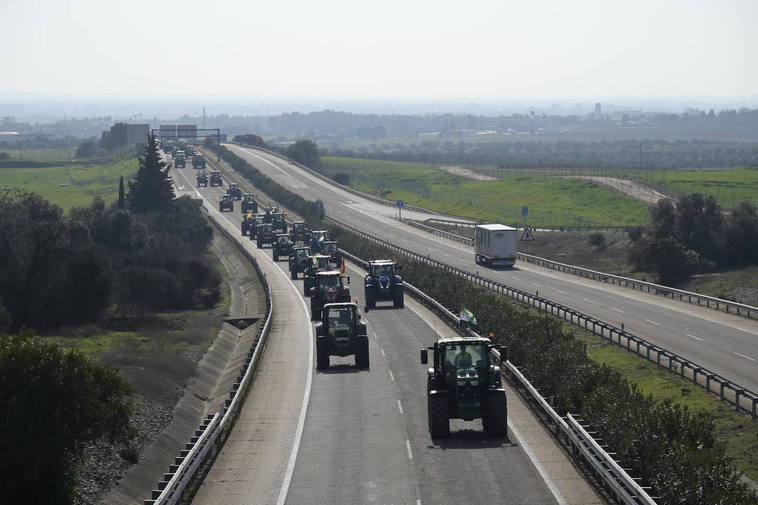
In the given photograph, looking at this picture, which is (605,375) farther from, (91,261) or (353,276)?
(353,276)

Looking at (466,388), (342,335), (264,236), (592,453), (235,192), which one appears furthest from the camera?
(235,192)

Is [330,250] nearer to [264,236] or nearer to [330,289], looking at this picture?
[264,236]

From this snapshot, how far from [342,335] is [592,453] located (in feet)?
54.1

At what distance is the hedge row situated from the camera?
19359mm

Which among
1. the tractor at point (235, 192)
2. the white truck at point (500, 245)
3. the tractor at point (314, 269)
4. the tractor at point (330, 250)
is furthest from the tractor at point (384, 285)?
the tractor at point (235, 192)

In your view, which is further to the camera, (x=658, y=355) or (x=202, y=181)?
(x=202, y=181)

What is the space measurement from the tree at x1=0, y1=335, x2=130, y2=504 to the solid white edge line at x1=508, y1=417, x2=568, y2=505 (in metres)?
9.49

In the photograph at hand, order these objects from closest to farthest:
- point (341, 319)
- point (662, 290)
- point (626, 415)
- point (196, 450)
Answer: point (196, 450)
point (626, 415)
point (341, 319)
point (662, 290)

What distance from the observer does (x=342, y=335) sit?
39344 mm

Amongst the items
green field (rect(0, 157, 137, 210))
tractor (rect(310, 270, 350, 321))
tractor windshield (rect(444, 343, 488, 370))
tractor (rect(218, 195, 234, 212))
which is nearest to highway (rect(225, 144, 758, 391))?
tractor windshield (rect(444, 343, 488, 370))

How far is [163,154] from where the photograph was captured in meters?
199

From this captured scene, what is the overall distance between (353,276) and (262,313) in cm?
1150

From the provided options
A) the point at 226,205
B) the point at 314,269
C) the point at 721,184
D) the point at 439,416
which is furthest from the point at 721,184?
the point at 439,416

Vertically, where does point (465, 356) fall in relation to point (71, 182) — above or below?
above
